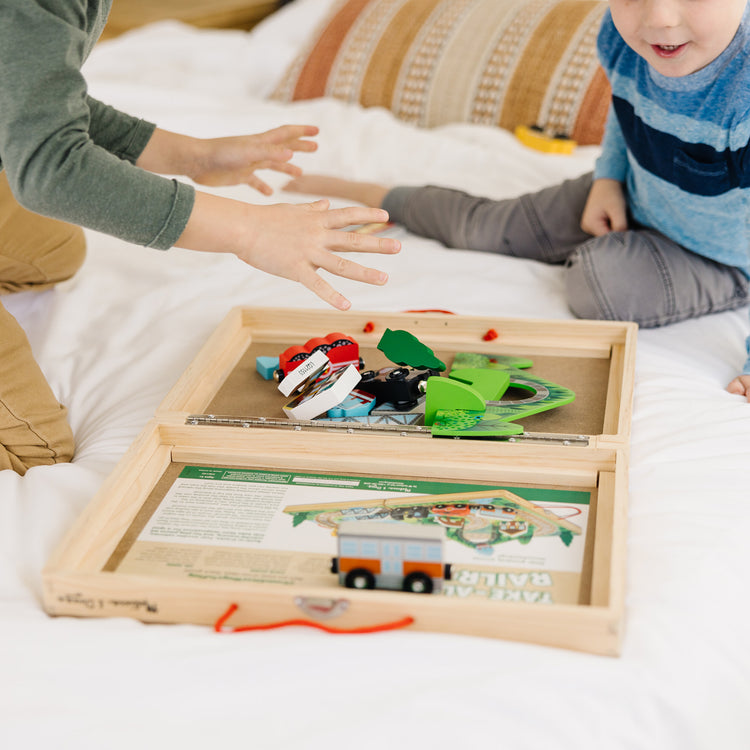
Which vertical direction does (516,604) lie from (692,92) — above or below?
below

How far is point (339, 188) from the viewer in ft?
4.50

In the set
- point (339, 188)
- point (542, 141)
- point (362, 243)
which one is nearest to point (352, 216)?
point (362, 243)

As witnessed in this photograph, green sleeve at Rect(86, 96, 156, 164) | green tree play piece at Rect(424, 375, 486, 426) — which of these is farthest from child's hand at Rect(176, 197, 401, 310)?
green sleeve at Rect(86, 96, 156, 164)

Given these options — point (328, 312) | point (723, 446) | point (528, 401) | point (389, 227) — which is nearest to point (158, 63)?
point (389, 227)

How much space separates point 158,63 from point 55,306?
3.13 ft

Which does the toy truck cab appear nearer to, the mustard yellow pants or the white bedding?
the white bedding

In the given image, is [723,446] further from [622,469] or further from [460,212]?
[460,212]

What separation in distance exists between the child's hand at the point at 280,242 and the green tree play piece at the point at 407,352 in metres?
0.13

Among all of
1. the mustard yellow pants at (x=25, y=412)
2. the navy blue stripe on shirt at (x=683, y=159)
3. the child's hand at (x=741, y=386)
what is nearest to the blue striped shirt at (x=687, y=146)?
the navy blue stripe on shirt at (x=683, y=159)

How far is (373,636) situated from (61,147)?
0.44 metres

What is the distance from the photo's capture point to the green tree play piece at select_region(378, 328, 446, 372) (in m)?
0.88

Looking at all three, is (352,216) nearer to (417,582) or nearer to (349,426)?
(349,426)

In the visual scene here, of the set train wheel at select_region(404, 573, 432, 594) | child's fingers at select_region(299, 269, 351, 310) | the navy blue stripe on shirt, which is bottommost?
train wheel at select_region(404, 573, 432, 594)

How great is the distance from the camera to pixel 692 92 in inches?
Result: 38.9
